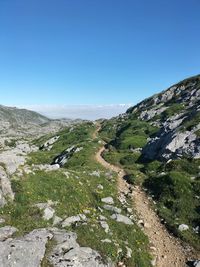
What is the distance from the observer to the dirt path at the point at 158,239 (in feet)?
77.5

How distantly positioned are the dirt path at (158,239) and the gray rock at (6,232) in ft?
35.4

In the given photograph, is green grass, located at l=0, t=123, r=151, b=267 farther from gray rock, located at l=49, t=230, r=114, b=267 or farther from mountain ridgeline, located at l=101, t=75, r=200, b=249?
mountain ridgeline, located at l=101, t=75, r=200, b=249

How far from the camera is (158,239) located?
26.5m

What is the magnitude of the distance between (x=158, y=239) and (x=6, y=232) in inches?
503

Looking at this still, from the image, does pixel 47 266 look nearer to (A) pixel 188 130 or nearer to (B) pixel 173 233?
(B) pixel 173 233

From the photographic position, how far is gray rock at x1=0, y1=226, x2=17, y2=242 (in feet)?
70.5

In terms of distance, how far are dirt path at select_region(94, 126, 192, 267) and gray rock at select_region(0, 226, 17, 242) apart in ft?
35.4

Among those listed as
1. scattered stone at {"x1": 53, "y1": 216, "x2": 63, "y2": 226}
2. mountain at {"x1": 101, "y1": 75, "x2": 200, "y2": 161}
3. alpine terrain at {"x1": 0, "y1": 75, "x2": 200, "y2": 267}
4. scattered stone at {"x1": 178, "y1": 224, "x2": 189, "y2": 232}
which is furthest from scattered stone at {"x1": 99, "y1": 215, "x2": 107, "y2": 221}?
mountain at {"x1": 101, "y1": 75, "x2": 200, "y2": 161}

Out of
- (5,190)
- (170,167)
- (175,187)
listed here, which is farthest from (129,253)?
(170,167)

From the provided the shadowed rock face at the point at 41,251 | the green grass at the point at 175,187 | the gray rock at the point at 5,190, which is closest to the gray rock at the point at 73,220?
the shadowed rock face at the point at 41,251

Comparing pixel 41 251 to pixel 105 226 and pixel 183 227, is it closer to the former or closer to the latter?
pixel 105 226

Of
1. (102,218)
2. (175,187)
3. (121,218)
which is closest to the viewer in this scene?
(102,218)

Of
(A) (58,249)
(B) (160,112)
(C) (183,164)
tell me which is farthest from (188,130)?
(B) (160,112)

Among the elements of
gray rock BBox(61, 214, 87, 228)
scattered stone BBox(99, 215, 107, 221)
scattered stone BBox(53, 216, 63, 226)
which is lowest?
scattered stone BBox(99, 215, 107, 221)
